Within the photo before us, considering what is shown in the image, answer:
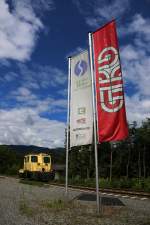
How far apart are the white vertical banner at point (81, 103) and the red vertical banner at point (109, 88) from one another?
0.94 meters

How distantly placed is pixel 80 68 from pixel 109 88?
2.43 m

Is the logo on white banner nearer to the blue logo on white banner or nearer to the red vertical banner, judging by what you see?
the red vertical banner

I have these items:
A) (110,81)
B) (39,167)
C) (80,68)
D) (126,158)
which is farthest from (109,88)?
(126,158)

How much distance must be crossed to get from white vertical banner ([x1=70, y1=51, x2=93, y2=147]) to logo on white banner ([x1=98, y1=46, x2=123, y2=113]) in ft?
3.29

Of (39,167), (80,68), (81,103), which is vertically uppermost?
(80,68)

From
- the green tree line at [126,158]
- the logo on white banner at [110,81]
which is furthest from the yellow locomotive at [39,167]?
the green tree line at [126,158]

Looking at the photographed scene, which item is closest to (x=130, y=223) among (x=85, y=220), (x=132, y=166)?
(x=85, y=220)

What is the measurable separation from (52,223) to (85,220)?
1035 millimetres

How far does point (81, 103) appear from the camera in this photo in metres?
13.2

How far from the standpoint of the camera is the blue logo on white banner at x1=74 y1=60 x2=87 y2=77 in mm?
13430

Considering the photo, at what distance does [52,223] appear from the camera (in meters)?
9.82

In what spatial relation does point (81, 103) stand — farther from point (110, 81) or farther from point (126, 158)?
point (126, 158)

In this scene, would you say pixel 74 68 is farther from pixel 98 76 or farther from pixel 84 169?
pixel 84 169

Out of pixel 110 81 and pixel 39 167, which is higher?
pixel 110 81
